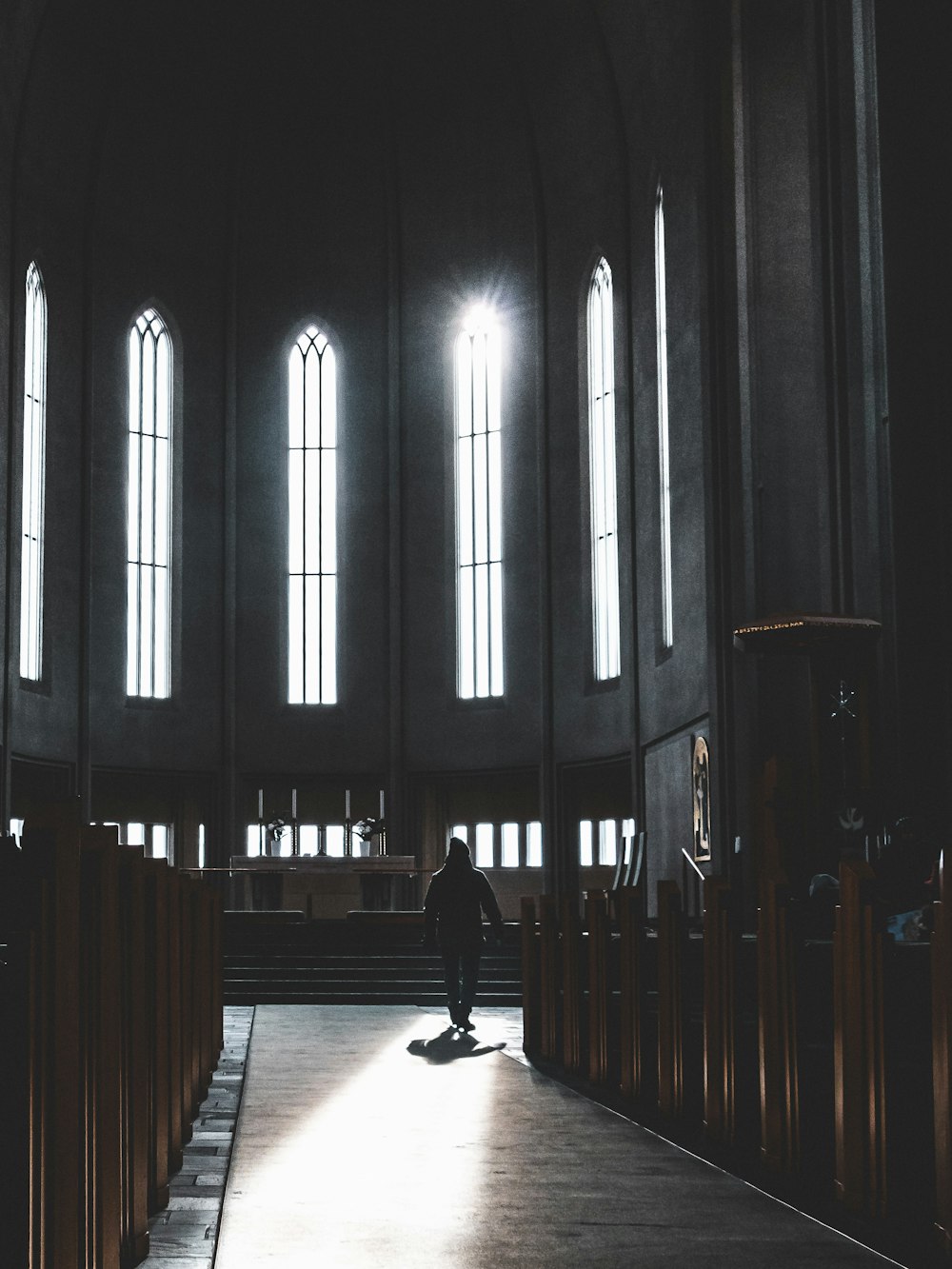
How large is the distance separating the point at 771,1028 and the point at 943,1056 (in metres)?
1.29

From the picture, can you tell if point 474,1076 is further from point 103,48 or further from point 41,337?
point 103,48

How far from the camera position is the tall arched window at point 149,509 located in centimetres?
2105

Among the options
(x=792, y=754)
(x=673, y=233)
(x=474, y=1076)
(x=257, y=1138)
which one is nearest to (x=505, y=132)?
(x=673, y=233)

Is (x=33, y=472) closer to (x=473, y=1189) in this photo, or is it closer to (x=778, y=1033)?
(x=473, y=1189)

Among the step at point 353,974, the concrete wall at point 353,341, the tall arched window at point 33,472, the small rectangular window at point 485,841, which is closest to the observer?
the step at point 353,974

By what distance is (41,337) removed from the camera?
20.3 metres

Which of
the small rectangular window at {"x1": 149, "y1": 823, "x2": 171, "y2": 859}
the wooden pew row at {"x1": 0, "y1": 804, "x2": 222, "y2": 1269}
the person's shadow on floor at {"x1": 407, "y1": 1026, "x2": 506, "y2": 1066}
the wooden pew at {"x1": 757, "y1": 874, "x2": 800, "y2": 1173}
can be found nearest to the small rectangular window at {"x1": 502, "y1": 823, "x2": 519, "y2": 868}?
the small rectangular window at {"x1": 149, "y1": 823, "x2": 171, "y2": 859}

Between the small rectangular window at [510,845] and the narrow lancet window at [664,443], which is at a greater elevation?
the narrow lancet window at [664,443]

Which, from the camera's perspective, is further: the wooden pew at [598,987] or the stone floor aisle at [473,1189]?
the wooden pew at [598,987]

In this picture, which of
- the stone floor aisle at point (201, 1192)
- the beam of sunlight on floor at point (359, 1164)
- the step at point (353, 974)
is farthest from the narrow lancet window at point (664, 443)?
the stone floor aisle at point (201, 1192)

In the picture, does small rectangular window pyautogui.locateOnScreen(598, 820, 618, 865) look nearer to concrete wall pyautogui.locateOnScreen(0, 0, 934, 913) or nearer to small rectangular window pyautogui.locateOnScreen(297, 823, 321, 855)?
concrete wall pyautogui.locateOnScreen(0, 0, 934, 913)

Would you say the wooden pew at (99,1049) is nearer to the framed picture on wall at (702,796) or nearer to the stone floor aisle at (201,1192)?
the stone floor aisle at (201,1192)

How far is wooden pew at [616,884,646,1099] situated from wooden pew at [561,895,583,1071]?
3.36 feet

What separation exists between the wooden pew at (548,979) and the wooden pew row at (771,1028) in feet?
0.04
